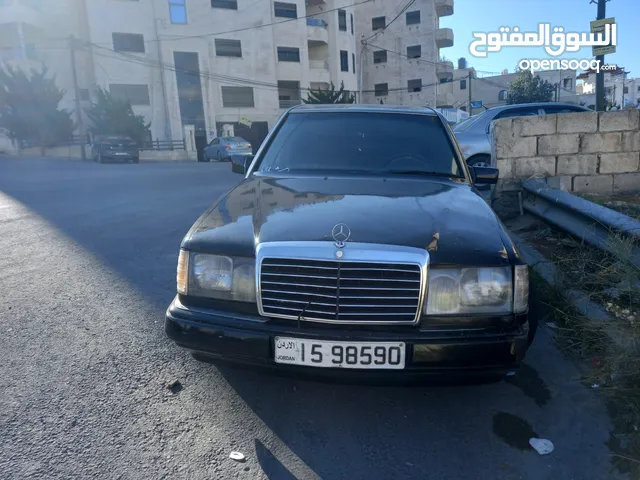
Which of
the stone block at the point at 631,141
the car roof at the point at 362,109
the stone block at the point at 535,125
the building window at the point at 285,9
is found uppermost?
the building window at the point at 285,9

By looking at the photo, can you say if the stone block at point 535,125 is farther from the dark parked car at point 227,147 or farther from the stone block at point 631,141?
the dark parked car at point 227,147

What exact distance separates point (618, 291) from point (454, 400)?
1.58 m

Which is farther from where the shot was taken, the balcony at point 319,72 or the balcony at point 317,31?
the balcony at point 319,72

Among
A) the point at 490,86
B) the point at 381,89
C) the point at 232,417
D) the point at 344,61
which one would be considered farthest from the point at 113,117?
the point at 490,86

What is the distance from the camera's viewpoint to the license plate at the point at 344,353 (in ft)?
7.16

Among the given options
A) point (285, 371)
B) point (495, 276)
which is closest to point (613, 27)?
point (495, 276)

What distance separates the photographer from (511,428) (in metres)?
2.43

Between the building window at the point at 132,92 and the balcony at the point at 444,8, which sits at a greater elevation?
the balcony at the point at 444,8

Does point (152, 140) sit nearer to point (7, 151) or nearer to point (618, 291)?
point (7, 151)

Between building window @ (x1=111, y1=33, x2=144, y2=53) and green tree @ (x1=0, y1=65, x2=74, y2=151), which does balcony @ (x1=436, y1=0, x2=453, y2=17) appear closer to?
building window @ (x1=111, y1=33, x2=144, y2=53)

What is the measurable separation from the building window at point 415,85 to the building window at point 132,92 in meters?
27.1

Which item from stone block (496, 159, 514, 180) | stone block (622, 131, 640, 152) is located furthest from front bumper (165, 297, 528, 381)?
stone block (622, 131, 640, 152)

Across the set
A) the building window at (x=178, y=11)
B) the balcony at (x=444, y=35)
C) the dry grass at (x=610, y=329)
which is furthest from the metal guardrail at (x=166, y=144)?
the dry grass at (x=610, y=329)

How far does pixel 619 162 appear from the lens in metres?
6.82
